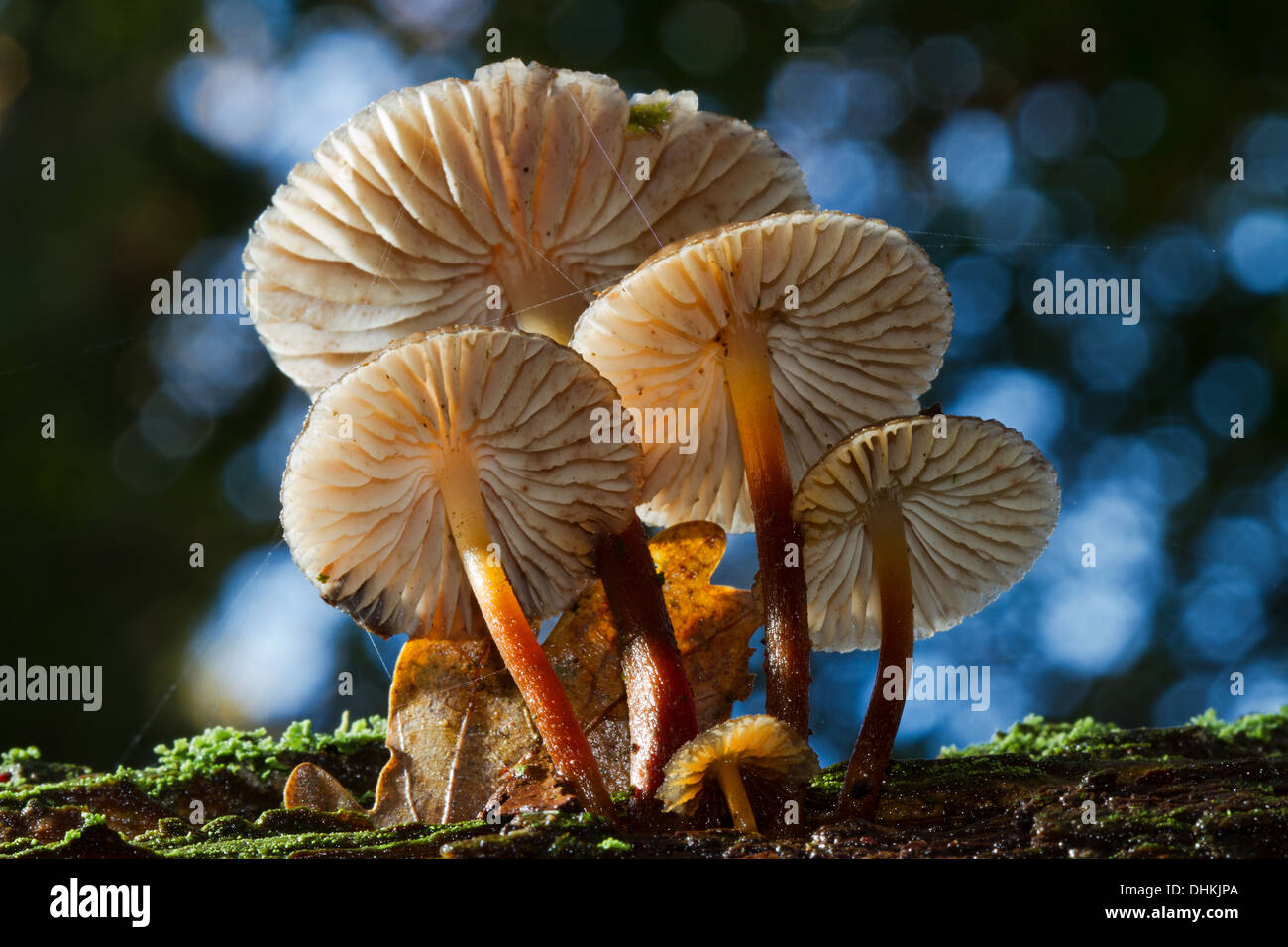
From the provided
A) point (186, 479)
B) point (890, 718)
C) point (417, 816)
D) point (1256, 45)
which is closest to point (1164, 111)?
point (1256, 45)

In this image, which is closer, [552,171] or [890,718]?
[890,718]

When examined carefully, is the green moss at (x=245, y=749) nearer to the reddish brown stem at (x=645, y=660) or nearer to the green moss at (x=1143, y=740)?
the reddish brown stem at (x=645, y=660)

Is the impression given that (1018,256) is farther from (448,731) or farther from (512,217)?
(448,731)

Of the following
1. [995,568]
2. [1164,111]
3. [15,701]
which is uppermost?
[1164,111]

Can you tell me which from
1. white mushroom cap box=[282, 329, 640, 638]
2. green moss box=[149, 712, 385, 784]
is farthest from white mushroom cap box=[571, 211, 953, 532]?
green moss box=[149, 712, 385, 784]

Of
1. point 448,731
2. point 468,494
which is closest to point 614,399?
point 468,494
